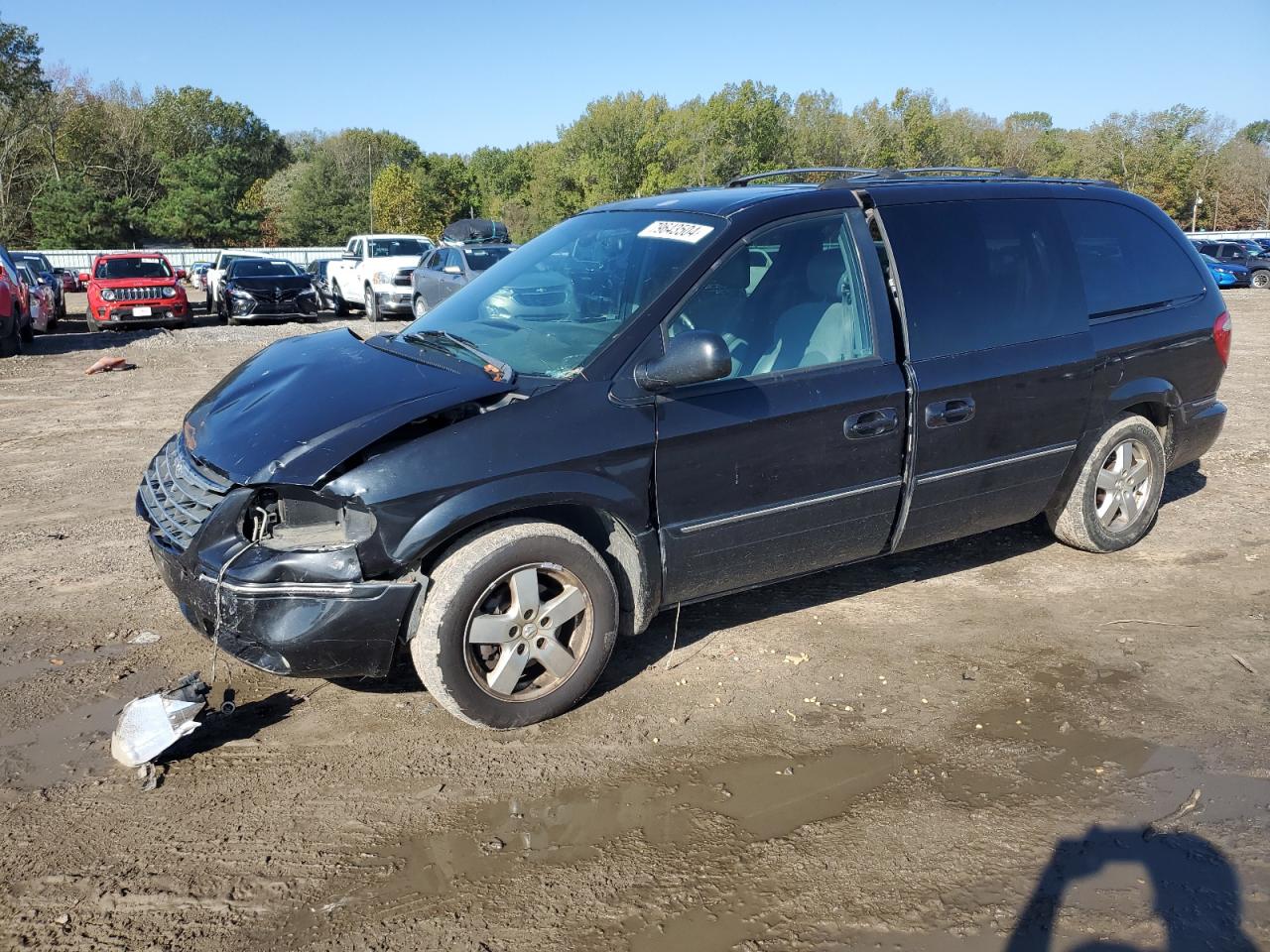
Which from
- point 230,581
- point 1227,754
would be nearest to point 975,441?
point 1227,754

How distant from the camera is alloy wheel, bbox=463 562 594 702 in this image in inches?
146

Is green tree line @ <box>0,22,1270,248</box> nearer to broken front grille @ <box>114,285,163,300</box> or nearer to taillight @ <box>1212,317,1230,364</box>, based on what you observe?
broken front grille @ <box>114,285,163,300</box>

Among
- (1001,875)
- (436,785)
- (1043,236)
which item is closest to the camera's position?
(1001,875)

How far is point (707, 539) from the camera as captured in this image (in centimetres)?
413

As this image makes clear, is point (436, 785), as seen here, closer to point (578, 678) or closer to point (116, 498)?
point (578, 678)

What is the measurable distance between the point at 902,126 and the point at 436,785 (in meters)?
65.4

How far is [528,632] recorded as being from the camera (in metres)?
3.79

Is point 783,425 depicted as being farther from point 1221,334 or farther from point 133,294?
point 133,294

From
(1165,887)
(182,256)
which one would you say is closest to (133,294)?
(1165,887)

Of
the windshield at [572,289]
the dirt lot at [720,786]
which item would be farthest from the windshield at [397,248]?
the windshield at [572,289]

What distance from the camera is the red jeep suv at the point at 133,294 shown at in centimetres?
1947

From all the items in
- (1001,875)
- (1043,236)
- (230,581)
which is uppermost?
(1043,236)

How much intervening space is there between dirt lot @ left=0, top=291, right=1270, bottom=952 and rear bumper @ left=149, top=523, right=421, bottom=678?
1.15 ft

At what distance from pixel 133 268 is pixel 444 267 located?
7.60 m
